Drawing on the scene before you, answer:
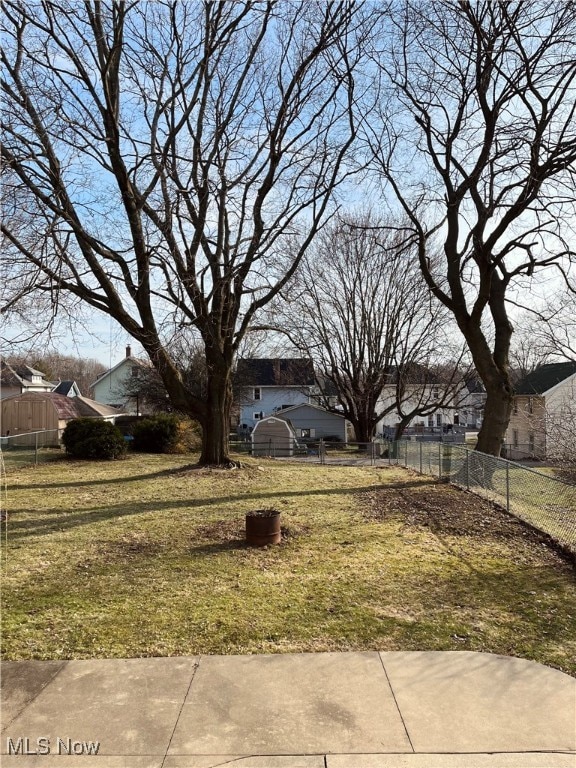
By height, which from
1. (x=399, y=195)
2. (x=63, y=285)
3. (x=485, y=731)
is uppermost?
(x=399, y=195)

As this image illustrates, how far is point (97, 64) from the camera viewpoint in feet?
43.8

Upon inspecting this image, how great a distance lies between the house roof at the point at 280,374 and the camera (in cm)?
4238

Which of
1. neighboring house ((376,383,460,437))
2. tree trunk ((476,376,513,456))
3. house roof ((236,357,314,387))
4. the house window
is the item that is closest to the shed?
house roof ((236,357,314,387))

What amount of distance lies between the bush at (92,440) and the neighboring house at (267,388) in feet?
78.3

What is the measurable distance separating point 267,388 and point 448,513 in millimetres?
42858

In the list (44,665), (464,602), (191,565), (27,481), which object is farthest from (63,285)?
(464,602)

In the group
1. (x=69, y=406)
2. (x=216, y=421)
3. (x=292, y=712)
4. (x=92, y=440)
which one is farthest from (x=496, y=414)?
(x=69, y=406)

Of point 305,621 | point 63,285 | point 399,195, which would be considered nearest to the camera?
point 305,621

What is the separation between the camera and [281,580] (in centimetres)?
601

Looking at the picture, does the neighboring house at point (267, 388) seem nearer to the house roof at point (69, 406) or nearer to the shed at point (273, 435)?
the shed at point (273, 435)

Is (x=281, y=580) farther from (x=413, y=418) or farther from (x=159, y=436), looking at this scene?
(x=413, y=418)

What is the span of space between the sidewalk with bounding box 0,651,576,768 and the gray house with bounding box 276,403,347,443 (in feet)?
124

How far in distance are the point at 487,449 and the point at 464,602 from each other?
9585 millimetres

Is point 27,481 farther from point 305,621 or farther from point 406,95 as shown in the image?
point 406,95
